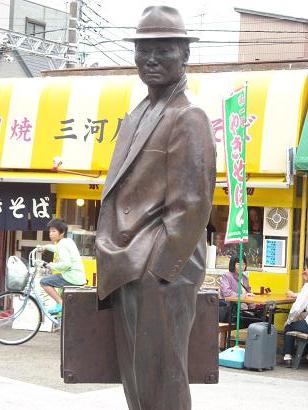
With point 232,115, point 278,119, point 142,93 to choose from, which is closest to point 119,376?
point 232,115

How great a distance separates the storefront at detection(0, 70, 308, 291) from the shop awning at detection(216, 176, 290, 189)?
0.02 m

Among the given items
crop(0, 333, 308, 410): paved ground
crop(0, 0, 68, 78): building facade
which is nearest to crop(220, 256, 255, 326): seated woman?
crop(0, 333, 308, 410): paved ground

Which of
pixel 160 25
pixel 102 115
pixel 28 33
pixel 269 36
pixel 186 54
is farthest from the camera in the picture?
pixel 28 33

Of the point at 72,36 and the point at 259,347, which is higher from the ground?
the point at 72,36

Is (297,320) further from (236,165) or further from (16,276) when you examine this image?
(16,276)

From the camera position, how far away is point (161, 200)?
4.16 m

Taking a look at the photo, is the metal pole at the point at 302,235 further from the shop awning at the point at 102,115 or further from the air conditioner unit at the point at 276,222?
the shop awning at the point at 102,115

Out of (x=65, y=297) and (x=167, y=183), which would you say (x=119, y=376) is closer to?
(x=65, y=297)

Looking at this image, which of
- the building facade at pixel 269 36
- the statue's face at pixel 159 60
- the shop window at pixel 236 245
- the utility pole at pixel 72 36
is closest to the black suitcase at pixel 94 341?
the statue's face at pixel 159 60

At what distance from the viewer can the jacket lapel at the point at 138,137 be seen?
4.22 m

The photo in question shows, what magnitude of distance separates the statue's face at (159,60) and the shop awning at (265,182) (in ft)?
25.6

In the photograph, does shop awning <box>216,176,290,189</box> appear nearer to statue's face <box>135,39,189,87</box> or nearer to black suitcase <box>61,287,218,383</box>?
black suitcase <box>61,287,218,383</box>

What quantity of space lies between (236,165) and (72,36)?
17322 mm

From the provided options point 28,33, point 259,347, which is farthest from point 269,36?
point 259,347
